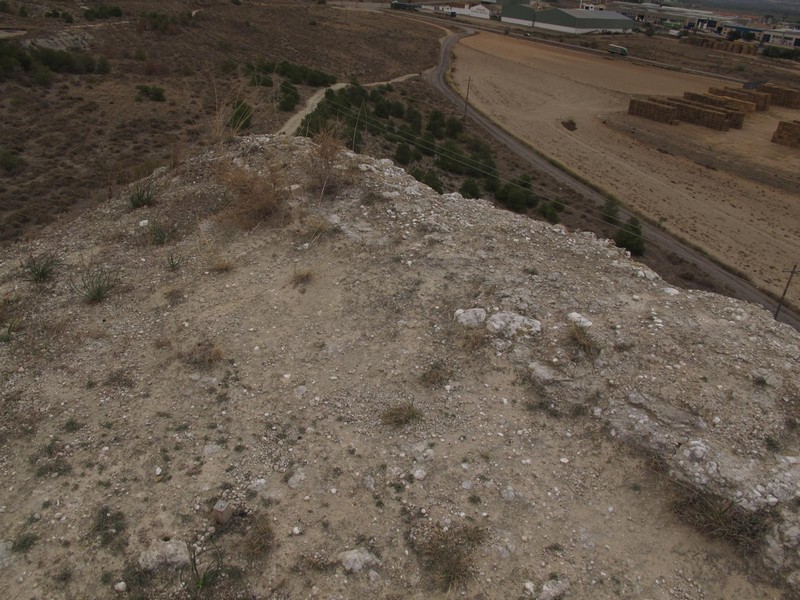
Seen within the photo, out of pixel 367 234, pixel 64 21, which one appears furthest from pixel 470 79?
pixel 367 234

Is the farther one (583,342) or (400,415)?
(583,342)

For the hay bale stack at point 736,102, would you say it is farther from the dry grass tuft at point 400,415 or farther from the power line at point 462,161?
the dry grass tuft at point 400,415

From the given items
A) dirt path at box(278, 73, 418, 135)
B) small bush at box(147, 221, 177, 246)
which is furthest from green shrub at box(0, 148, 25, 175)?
small bush at box(147, 221, 177, 246)

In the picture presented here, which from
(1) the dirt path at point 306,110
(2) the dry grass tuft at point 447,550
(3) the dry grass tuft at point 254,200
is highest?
(3) the dry grass tuft at point 254,200

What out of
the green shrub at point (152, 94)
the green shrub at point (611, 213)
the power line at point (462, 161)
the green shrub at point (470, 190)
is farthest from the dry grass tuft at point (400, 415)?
the green shrub at point (152, 94)

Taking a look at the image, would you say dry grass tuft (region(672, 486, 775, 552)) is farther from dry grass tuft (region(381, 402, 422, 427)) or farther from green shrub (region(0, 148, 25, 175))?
green shrub (region(0, 148, 25, 175))

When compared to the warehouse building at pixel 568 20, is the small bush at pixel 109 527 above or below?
below

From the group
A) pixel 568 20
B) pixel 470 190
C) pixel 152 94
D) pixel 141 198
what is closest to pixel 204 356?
pixel 141 198

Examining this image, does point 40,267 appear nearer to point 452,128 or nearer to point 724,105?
point 452,128

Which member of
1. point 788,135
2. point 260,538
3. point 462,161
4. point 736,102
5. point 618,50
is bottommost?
point 462,161
